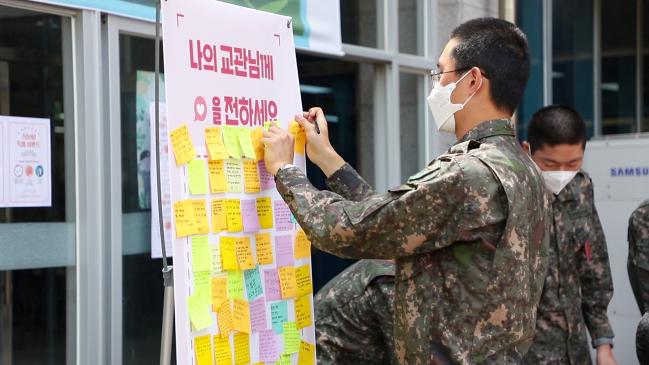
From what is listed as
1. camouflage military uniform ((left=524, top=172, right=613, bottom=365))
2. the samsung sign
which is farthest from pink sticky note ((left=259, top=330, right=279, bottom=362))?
the samsung sign

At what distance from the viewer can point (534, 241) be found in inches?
111

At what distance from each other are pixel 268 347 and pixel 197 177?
591 mm

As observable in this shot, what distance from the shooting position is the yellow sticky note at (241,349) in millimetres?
2816

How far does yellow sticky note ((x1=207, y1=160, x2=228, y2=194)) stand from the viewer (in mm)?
2760

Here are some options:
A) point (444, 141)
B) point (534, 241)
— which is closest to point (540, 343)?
point (534, 241)

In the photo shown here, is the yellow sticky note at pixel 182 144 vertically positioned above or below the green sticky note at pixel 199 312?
above

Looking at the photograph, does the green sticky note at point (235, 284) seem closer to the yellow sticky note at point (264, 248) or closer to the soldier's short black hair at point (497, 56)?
the yellow sticky note at point (264, 248)

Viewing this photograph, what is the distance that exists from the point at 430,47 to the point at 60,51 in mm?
3092

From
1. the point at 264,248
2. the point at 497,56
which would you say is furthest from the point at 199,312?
the point at 497,56

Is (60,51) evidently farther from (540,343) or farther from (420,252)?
(540,343)

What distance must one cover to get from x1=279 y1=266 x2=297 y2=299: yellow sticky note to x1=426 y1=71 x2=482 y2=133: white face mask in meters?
0.65

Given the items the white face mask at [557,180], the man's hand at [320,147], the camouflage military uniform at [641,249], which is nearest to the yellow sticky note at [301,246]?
the man's hand at [320,147]

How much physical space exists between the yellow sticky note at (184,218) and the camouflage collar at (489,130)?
0.86 metres

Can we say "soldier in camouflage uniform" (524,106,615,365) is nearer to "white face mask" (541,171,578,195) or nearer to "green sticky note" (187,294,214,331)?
"white face mask" (541,171,578,195)
